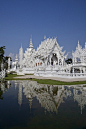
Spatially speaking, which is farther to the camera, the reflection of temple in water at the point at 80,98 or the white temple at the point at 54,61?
the white temple at the point at 54,61

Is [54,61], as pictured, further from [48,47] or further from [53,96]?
[53,96]

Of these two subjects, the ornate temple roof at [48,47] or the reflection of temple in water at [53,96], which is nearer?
the reflection of temple in water at [53,96]

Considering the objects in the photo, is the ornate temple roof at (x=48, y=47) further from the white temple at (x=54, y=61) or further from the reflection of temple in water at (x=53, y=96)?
the reflection of temple in water at (x=53, y=96)

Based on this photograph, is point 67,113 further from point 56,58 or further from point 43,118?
point 56,58

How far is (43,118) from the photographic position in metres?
3.51

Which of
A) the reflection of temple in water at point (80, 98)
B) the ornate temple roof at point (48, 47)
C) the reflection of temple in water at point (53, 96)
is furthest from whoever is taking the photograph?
the ornate temple roof at point (48, 47)

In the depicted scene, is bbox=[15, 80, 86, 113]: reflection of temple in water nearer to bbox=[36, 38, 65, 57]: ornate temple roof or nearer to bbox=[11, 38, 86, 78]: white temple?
bbox=[11, 38, 86, 78]: white temple

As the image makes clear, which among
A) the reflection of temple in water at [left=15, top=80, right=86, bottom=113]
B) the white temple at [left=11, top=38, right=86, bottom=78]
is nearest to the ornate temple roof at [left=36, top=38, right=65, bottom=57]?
the white temple at [left=11, top=38, right=86, bottom=78]

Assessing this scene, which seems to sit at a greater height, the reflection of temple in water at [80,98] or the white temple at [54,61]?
the white temple at [54,61]

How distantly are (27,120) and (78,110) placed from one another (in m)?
1.82

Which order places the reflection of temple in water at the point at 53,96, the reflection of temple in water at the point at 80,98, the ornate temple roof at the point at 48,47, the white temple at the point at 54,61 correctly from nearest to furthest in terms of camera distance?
1. the reflection of temple in water at the point at 53,96
2. the reflection of temple in water at the point at 80,98
3. the white temple at the point at 54,61
4. the ornate temple roof at the point at 48,47

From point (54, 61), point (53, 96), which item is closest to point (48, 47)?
point (54, 61)

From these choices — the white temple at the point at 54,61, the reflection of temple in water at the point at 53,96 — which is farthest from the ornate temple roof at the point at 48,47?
the reflection of temple in water at the point at 53,96

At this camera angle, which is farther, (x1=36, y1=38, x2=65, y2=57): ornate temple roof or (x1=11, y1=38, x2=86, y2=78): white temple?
(x1=36, y1=38, x2=65, y2=57): ornate temple roof
